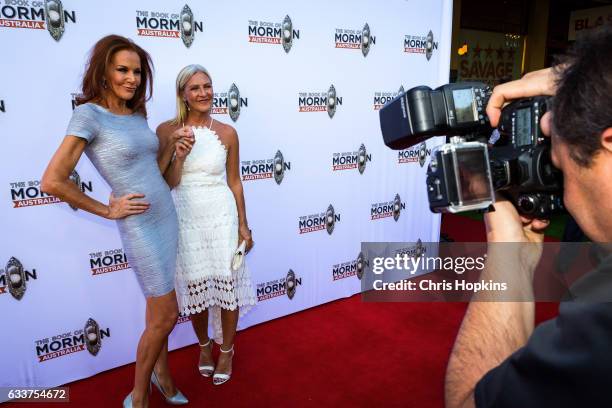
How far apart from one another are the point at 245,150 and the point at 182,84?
65 centimetres

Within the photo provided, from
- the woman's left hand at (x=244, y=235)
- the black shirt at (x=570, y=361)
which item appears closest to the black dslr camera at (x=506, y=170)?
the black shirt at (x=570, y=361)

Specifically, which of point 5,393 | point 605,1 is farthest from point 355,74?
point 605,1

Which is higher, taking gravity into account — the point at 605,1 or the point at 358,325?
the point at 605,1

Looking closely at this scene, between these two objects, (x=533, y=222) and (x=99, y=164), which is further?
(x=99, y=164)

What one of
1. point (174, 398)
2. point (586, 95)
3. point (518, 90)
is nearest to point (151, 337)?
point (174, 398)

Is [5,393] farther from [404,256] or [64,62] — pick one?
[404,256]

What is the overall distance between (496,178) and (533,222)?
0.12 m

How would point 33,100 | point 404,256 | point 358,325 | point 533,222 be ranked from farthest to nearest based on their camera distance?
point 404,256
point 358,325
point 33,100
point 533,222

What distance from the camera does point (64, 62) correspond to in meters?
1.98

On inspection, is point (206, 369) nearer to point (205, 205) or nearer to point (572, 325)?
point (205, 205)

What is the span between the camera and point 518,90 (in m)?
0.99

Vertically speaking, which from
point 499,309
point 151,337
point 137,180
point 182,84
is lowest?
point 151,337

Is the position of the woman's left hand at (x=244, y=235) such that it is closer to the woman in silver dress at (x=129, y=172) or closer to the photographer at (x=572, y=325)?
the woman in silver dress at (x=129, y=172)

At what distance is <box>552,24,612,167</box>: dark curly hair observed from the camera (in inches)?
23.5
